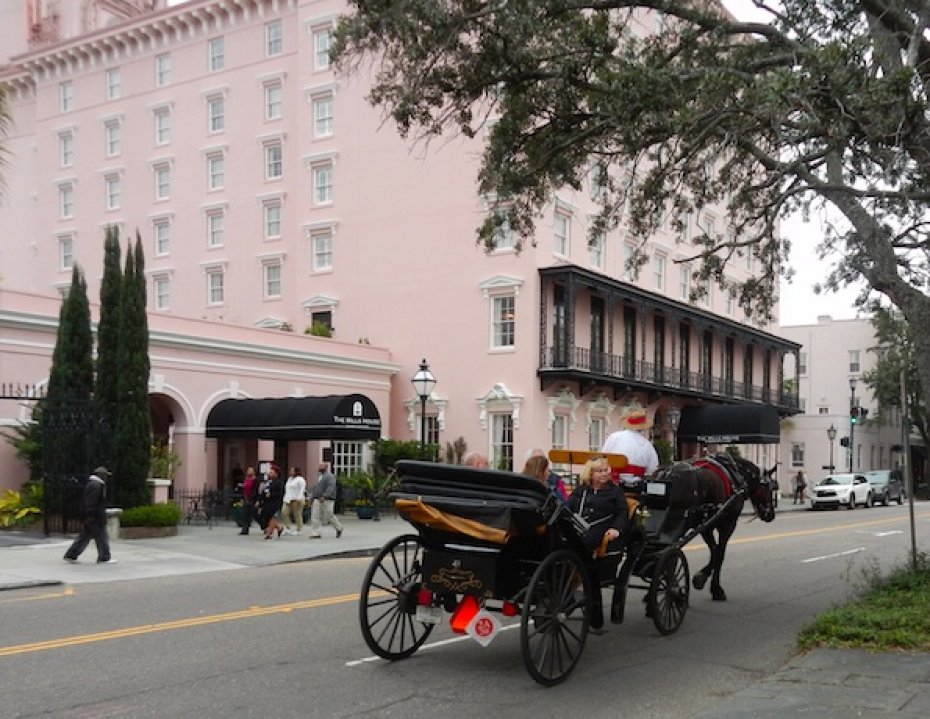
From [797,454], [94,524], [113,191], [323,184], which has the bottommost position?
[797,454]

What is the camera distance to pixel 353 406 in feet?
94.4

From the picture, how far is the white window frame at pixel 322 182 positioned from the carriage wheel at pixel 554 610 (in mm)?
35116

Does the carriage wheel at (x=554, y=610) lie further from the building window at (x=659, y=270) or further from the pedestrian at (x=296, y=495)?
the building window at (x=659, y=270)

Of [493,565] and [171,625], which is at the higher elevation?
[493,565]

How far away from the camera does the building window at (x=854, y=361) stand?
74312 millimetres

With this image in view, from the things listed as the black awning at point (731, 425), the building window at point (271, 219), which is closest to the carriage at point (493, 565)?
the black awning at point (731, 425)

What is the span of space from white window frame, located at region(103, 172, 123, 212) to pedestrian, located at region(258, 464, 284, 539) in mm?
30074

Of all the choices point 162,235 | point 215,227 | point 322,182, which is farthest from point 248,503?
point 162,235

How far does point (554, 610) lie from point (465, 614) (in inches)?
27.4

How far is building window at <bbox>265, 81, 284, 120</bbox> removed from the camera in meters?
44.1

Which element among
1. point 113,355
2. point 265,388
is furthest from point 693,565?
point 265,388

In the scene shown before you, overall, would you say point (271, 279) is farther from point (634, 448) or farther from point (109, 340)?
point (634, 448)

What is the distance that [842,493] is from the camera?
43656 millimetres

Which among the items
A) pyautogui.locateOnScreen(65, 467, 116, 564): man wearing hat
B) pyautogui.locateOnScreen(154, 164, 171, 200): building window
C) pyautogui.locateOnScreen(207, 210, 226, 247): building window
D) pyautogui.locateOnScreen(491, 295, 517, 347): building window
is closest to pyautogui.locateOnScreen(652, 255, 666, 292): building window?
pyautogui.locateOnScreen(491, 295, 517, 347): building window
